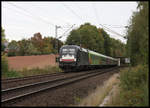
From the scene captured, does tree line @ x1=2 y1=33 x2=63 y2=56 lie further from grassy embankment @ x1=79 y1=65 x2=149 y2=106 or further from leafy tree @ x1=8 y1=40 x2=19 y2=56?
grassy embankment @ x1=79 y1=65 x2=149 y2=106

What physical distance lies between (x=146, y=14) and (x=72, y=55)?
67.2ft

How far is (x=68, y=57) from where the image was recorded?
95.2 ft

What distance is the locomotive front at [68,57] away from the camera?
28578 mm

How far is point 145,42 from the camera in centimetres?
870

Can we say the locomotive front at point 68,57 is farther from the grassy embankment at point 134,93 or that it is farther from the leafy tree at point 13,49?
the leafy tree at point 13,49

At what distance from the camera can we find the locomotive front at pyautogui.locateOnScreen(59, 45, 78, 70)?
93.8 ft

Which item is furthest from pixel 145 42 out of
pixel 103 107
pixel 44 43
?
pixel 44 43

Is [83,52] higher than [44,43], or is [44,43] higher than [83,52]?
[44,43]

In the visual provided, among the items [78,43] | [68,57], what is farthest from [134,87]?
[78,43]

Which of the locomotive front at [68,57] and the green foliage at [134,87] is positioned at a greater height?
the locomotive front at [68,57]

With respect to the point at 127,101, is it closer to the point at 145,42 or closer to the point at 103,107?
the point at 103,107

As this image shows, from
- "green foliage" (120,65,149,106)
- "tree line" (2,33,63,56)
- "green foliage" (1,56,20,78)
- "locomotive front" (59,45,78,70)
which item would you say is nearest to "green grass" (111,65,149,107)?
"green foliage" (120,65,149,106)

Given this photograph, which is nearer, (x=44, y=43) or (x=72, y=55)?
(x=72, y=55)

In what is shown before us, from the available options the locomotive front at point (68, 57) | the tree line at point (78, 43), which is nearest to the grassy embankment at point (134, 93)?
→ the locomotive front at point (68, 57)
